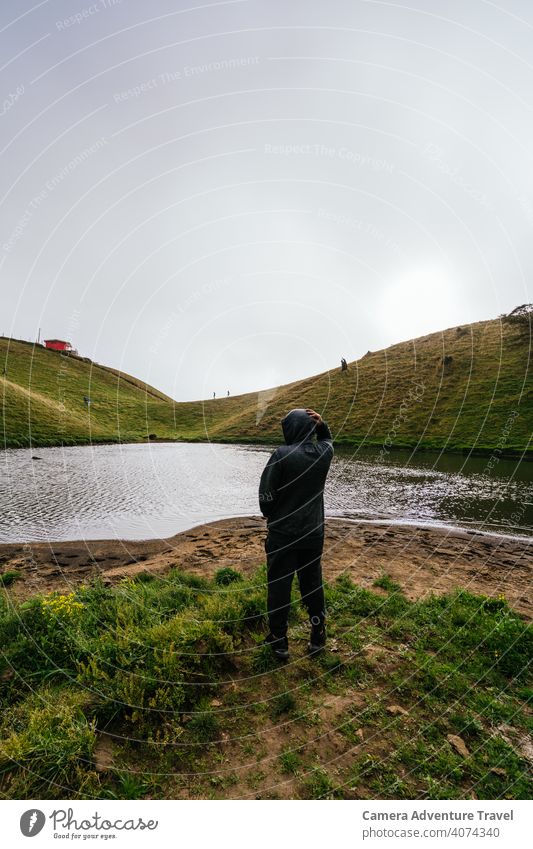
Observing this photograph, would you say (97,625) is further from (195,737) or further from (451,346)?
(451,346)

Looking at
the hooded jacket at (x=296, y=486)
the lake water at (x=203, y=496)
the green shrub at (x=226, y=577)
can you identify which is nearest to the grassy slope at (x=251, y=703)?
the green shrub at (x=226, y=577)

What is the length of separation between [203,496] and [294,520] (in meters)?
17.4

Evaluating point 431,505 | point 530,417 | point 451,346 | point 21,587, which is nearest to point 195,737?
point 21,587

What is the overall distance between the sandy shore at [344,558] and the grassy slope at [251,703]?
205 cm

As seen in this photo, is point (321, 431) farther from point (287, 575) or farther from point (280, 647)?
point (280, 647)

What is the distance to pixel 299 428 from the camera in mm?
5621

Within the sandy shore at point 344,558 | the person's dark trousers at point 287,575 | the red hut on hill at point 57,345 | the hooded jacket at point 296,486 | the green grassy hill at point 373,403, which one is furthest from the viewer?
the red hut on hill at point 57,345

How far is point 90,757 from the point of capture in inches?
149

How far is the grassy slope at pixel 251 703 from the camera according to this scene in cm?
367

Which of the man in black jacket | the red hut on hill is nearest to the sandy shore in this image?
the man in black jacket

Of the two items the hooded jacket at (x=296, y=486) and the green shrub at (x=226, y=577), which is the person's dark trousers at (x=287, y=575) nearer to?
the hooded jacket at (x=296, y=486)

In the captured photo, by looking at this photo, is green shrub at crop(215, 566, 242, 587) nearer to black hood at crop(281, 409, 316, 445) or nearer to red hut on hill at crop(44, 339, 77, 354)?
black hood at crop(281, 409, 316, 445)

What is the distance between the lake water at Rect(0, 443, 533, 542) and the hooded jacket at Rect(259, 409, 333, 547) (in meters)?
10.1

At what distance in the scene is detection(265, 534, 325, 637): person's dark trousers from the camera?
5.54 metres
